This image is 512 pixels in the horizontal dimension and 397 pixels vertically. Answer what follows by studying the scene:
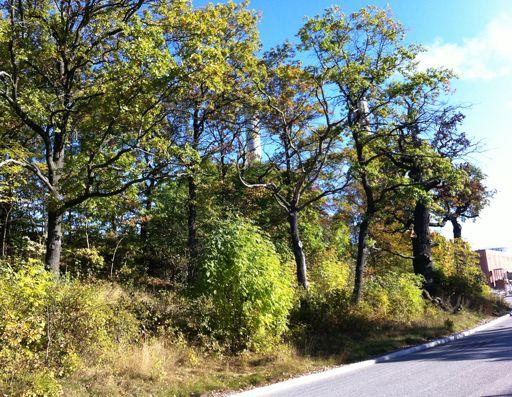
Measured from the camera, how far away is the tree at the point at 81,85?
1241 centimetres

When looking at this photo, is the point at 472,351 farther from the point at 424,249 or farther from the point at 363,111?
the point at 424,249

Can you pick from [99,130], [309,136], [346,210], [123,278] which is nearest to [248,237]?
[99,130]

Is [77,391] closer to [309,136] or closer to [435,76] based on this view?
[435,76]

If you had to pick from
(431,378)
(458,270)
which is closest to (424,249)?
(458,270)

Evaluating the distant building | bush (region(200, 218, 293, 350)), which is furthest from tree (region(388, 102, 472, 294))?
the distant building

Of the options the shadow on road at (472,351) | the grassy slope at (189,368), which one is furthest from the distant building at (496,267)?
the grassy slope at (189,368)

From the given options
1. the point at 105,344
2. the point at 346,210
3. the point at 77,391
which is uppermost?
the point at 346,210

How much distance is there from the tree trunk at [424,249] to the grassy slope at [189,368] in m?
10.3

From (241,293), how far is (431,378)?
183 inches

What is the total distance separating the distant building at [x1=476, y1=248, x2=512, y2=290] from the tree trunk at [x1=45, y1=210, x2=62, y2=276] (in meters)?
72.0

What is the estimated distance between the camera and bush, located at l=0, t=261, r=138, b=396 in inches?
274

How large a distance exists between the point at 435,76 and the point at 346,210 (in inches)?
512

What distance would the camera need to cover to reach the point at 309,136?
931 inches

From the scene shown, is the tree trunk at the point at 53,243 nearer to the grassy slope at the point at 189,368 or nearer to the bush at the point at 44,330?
the bush at the point at 44,330
